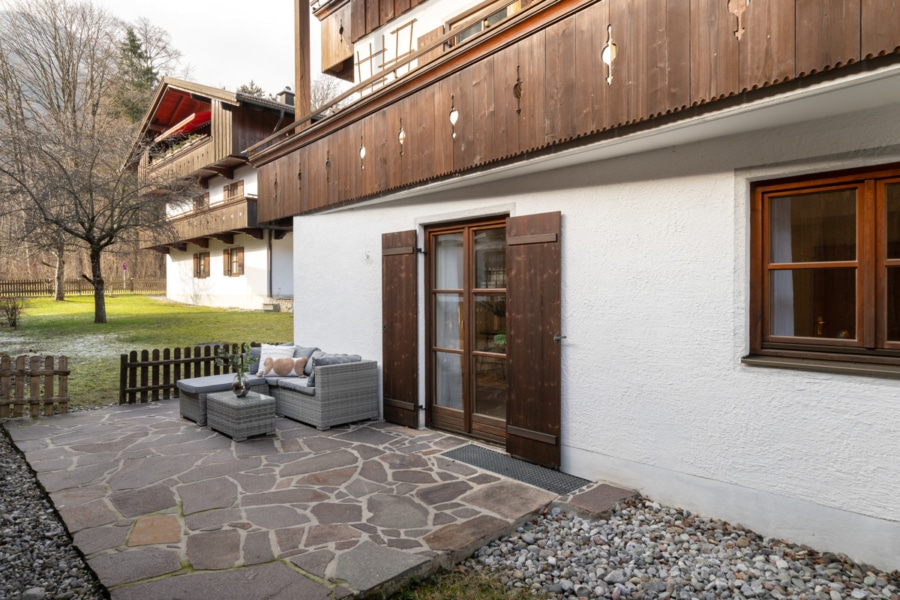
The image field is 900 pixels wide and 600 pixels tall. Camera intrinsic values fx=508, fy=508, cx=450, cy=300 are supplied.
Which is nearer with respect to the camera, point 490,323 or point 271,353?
point 490,323

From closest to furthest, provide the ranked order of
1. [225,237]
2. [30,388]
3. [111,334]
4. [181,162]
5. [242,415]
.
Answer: [242,415] < [30,388] < [111,334] < [225,237] < [181,162]

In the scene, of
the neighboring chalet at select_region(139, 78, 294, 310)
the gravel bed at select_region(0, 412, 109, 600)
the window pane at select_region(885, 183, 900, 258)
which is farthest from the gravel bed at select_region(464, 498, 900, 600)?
the neighboring chalet at select_region(139, 78, 294, 310)

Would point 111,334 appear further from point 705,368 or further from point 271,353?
point 705,368

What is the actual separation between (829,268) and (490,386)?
10.2 ft

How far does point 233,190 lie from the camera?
2016 centimetres

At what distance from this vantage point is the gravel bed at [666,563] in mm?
2869

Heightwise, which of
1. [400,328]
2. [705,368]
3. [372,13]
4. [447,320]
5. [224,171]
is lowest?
[705,368]

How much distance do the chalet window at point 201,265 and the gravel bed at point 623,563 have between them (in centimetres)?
2055

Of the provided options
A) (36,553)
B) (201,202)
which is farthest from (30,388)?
(201,202)

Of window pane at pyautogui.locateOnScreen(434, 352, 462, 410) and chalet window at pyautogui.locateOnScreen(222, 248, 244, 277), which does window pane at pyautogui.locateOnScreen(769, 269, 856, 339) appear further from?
chalet window at pyautogui.locateOnScreen(222, 248, 244, 277)

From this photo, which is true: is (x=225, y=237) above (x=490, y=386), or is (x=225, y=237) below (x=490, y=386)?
above

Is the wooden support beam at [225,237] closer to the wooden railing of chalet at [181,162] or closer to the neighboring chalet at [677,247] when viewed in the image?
the wooden railing of chalet at [181,162]

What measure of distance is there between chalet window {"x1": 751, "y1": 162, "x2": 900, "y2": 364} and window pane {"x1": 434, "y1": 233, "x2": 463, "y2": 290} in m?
2.95

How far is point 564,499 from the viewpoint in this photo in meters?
3.89
